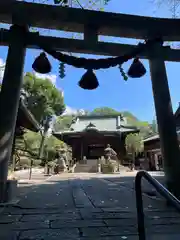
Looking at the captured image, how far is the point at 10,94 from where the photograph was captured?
390 centimetres

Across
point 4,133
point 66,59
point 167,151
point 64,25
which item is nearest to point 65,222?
point 4,133

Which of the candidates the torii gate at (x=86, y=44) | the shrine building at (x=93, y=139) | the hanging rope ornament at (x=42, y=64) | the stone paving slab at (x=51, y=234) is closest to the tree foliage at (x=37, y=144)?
the shrine building at (x=93, y=139)

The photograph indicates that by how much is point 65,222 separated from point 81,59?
8.95ft

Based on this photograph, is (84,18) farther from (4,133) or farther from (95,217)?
(95,217)

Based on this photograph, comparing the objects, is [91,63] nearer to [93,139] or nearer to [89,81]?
[89,81]

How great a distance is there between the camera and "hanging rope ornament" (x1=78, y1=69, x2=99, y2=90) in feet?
14.2

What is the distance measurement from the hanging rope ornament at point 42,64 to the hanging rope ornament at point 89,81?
0.74 meters

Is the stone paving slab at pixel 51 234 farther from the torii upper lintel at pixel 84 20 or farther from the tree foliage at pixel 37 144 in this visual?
the tree foliage at pixel 37 144

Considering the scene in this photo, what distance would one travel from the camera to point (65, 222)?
9.21 ft

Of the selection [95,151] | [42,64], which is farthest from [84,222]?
[95,151]

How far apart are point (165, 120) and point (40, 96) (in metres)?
26.0

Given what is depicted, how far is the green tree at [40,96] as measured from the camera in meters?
28.6

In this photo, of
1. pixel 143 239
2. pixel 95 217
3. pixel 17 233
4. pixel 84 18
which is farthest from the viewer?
pixel 84 18

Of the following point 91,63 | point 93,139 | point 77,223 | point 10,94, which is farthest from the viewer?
point 93,139
